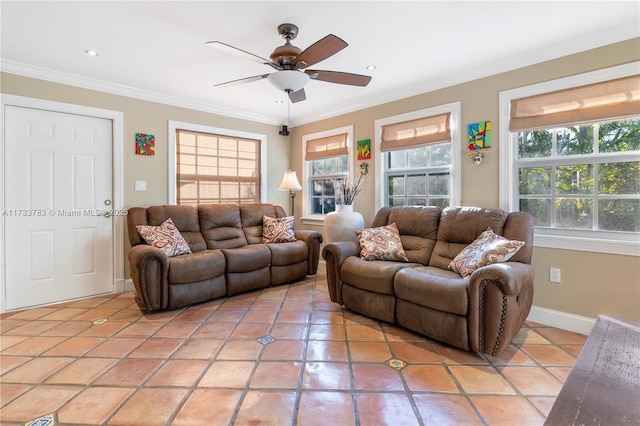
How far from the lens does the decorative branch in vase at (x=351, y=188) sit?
4158 mm

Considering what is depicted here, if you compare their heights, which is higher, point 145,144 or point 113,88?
point 113,88

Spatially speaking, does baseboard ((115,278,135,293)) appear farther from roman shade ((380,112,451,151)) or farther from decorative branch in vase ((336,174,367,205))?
roman shade ((380,112,451,151))

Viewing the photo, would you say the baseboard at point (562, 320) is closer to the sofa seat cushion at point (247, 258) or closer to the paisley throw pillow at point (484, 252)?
the paisley throw pillow at point (484, 252)

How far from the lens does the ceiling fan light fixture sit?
2219 millimetres

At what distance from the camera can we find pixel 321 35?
8.05ft

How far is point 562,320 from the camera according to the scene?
2.64m

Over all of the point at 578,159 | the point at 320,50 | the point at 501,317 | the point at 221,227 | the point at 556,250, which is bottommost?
the point at 501,317

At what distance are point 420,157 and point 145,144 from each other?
3.39m

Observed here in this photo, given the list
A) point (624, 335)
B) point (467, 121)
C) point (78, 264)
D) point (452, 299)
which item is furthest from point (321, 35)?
point (78, 264)

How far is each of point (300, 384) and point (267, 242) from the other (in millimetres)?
2504

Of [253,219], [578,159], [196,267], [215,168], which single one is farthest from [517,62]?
[215,168]

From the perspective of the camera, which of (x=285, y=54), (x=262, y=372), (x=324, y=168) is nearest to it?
(x=262, y=372)

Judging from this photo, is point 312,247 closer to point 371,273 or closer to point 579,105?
point 371,273

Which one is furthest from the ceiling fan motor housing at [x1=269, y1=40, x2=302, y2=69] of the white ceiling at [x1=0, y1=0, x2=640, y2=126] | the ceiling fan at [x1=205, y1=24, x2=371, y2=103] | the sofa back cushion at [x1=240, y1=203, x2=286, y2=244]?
the sofa back cushion at [x1=240, y1=203, x2=286, y2=244]
